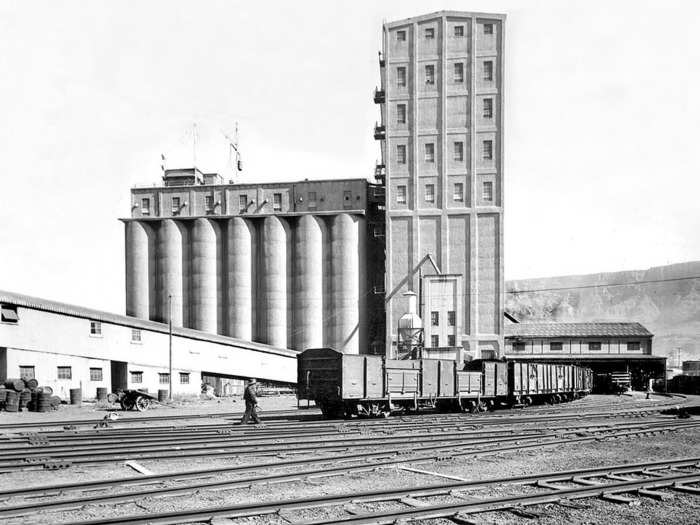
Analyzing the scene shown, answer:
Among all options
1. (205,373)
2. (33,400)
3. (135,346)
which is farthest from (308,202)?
(33,400)

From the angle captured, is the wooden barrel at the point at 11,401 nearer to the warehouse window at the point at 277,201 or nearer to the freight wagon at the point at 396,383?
the freight wagon at the point at 396,383

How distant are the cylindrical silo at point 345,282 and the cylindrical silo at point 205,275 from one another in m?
12.6

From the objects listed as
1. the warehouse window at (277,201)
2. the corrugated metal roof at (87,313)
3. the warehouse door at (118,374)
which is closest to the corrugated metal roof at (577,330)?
the warehouse window at (277,201)


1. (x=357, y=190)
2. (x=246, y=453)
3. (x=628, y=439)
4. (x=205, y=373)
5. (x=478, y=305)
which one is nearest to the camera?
(x=246, y=453)

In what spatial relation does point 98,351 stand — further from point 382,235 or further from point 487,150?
point 487,150

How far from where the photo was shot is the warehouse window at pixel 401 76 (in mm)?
66438

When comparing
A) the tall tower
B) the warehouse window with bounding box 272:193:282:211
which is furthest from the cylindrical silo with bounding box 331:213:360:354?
the warehouse window with bounding box 272:193:282:211

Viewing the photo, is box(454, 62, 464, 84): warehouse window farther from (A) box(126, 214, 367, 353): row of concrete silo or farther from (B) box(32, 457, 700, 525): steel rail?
(B) box(32, 457, 700, 525): steel rail

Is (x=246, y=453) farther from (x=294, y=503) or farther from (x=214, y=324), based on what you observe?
(x=214, y=324)

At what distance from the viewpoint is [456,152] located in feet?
214

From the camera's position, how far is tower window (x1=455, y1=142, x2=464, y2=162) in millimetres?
65250

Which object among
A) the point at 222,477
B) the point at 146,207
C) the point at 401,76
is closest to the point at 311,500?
the point at 222,477

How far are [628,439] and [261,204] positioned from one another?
56.0 metres

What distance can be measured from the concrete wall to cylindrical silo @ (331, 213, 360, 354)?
1085 centimetres
